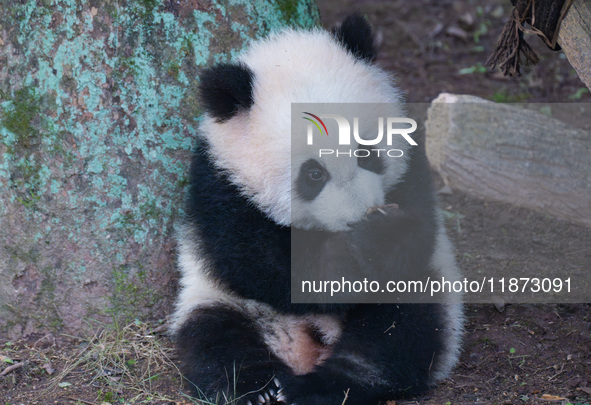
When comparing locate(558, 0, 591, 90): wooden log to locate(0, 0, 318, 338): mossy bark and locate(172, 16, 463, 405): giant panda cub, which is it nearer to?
locate(172, 16, 463, 405): giant panda cub

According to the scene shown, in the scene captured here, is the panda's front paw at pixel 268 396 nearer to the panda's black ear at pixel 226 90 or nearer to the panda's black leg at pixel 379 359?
the panda's black leg at pixel 379 359

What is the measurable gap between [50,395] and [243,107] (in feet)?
5.57

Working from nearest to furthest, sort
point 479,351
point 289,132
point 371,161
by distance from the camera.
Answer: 1. point 289,132
2. point 371,161
3. point 479,351

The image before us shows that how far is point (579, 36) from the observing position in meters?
2.94

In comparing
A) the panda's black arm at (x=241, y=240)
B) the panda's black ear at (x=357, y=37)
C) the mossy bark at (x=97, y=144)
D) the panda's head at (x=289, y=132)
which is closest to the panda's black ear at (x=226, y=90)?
the panda's head at (x=289, y=132)

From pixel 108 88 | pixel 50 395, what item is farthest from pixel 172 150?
pixel 50 395

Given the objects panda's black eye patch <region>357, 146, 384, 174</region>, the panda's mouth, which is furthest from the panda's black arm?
panda's black eye patch <region>357, 146, 384, 174</region>

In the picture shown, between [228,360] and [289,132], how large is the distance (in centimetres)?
112

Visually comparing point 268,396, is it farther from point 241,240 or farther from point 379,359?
point 241,240

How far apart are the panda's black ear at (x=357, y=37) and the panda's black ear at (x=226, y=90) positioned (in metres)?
0.53

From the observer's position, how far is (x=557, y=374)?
3.12 m

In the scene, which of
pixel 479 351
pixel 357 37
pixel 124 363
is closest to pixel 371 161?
pixel 357 37

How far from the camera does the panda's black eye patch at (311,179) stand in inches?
109

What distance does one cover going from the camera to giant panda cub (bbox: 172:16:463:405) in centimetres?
281
